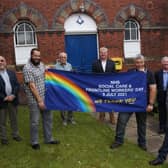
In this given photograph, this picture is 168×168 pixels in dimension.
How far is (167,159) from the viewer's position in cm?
730

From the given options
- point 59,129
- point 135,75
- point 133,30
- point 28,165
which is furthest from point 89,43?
point 28,165

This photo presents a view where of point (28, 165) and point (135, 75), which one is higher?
point (135, 75)

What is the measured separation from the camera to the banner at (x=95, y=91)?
303 inches

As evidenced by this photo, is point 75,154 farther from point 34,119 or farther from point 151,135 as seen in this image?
point 151,135

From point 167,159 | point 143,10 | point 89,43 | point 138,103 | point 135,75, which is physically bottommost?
point 167,159

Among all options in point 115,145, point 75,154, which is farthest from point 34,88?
point 115,145

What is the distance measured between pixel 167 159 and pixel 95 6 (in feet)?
30.4

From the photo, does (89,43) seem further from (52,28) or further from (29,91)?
(29,91)

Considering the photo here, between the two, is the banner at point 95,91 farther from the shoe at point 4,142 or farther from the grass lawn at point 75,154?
the shoe at point 4,142

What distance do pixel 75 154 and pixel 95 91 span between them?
4.64 ft

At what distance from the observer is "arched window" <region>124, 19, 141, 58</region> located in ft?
52.4

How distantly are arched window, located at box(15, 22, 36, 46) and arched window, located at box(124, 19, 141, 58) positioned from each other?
4055mm

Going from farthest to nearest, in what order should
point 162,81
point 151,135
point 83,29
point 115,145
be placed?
1. point 83,29
2. point 151,135
3. point 162,81
4. point 115,145

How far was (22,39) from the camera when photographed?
48.3ft
